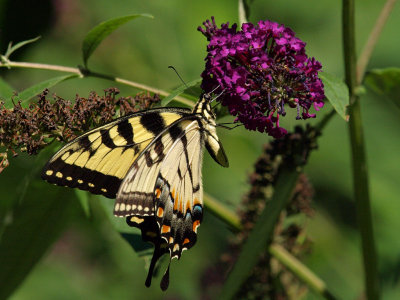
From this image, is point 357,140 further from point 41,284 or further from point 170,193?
point 41,284

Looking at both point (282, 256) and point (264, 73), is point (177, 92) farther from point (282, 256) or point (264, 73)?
point (282, 256)

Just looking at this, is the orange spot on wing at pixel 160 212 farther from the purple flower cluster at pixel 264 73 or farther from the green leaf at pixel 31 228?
the purple flower cluster at pixel 264 73

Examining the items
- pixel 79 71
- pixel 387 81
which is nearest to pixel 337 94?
pixel 387 81

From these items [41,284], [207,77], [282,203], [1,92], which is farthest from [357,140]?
[41,284]

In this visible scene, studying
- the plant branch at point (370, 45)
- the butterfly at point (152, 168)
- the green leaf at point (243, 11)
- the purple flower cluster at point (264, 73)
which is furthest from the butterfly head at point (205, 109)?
the plant branch at point (370, 45)

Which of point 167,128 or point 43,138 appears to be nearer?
point 43,138

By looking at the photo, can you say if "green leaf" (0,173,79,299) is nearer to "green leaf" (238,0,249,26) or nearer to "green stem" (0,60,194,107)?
"green stem" (0,60,194,107)

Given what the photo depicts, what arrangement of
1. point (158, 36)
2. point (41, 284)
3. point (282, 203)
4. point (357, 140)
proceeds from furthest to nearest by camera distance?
point (158, 36) → point (41, 284) → point (282, 203) → point (357, 140)
